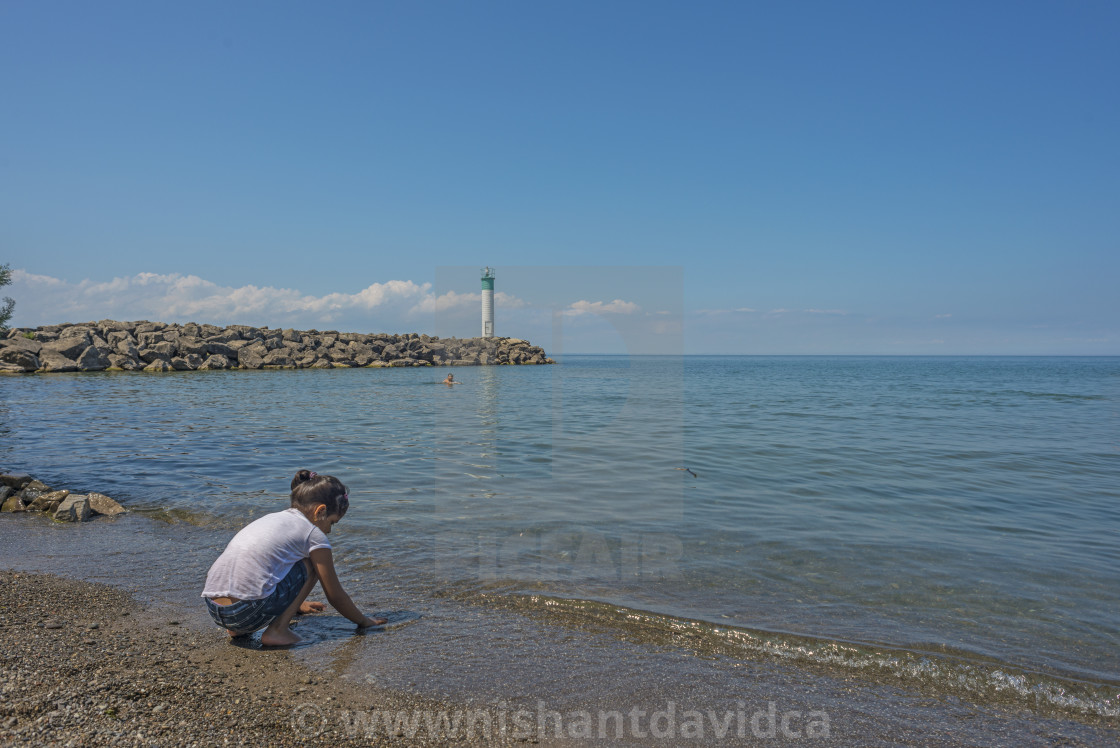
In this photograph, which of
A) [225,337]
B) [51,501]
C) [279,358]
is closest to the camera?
[51,501]

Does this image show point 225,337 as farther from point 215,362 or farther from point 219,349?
point 215,362

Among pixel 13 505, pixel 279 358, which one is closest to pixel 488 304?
pixel 279 358

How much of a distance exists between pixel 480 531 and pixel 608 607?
2.95 m

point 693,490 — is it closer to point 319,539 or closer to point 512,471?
point 512,471

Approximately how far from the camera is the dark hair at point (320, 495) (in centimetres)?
482

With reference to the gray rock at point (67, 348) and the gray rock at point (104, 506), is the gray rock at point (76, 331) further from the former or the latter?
the gray rock at point (104, 506)

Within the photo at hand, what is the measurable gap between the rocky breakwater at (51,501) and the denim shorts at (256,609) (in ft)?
18.0

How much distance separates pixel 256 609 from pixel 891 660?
5.13 m

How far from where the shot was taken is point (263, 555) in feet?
15.2

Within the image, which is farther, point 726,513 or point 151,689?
point 726,513

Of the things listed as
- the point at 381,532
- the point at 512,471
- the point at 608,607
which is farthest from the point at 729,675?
the point at 512,471

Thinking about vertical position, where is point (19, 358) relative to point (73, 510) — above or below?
above

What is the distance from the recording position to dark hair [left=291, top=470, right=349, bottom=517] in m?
4.82

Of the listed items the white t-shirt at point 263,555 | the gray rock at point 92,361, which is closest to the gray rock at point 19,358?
the gray rock at point 92,361
